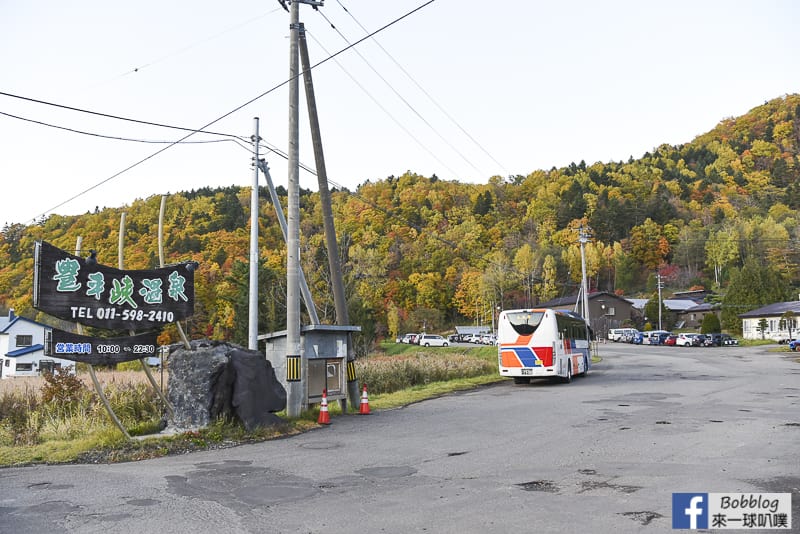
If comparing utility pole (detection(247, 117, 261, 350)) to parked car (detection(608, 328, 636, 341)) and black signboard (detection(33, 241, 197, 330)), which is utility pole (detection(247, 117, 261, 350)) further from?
parked car (detection(608, 328, 636, 341))

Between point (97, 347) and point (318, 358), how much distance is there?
5436mm

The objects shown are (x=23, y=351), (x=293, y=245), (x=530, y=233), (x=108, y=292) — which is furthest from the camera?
(x=530, y=233)

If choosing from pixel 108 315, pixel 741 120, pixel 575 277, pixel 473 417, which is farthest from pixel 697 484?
pixel 741 120

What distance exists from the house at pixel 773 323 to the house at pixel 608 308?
19.5 m

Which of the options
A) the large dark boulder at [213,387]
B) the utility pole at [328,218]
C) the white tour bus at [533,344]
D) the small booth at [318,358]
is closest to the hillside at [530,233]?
the white tour bus at [533,344]

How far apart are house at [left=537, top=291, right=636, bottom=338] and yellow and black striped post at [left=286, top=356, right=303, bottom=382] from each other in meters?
78.3

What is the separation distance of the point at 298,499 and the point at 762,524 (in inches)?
194

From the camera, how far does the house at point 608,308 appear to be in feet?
296

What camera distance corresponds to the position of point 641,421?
13867 mm

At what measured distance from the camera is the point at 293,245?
51.4ft

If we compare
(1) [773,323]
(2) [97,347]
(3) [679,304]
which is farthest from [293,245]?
(3) [679,304]

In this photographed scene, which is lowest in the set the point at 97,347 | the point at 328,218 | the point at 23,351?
the point at 23,351

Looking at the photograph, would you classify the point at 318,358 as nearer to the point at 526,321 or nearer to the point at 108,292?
the point at 108,292

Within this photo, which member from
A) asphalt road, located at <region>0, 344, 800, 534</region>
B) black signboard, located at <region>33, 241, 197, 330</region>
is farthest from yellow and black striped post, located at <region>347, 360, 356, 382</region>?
black signboard, located at <region>33, 241, 197, 330</region>
